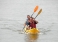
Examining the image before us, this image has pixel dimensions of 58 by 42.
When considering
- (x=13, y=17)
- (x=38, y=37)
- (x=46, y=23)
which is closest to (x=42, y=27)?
(x=46, y=23)

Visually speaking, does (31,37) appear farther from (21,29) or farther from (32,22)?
(21,29)

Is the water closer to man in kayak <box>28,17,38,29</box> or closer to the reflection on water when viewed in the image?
the reflection on water

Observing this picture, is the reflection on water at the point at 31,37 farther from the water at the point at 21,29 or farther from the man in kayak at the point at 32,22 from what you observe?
the man in kayak at the point at 32,22

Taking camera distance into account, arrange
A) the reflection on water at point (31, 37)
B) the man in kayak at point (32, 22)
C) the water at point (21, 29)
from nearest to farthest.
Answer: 1. the reflection on water at point (31, 37)
2. the water at point (21, 29)
3. the man in kayak at point (32, 22)

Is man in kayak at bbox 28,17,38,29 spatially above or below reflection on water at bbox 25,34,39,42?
above

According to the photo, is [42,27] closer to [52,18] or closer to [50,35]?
[50,35]

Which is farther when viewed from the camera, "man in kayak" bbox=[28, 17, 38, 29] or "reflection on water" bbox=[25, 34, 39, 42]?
"man in kayak" bbox=[28, 17, 38, 29]

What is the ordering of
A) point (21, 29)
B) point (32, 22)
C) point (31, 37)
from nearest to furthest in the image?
point (31, 37) < point (32, 22) < point (21, 29)

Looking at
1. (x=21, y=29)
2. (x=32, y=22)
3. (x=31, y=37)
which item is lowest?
(x=31, y=37)

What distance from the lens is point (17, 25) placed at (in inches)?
782

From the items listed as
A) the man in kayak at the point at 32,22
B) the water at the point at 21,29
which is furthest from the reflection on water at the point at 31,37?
the man in kayak at the point at 32,22

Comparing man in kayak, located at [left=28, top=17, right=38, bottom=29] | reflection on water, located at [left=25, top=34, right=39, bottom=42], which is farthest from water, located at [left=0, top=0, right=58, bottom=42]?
man in kayak, located at [left=28, top=17, right=38, bottom=29]

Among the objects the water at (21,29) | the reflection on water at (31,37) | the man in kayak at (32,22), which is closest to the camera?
the reflection on water at (31,37)

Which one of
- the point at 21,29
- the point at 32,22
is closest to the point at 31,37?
the point at 32,22
